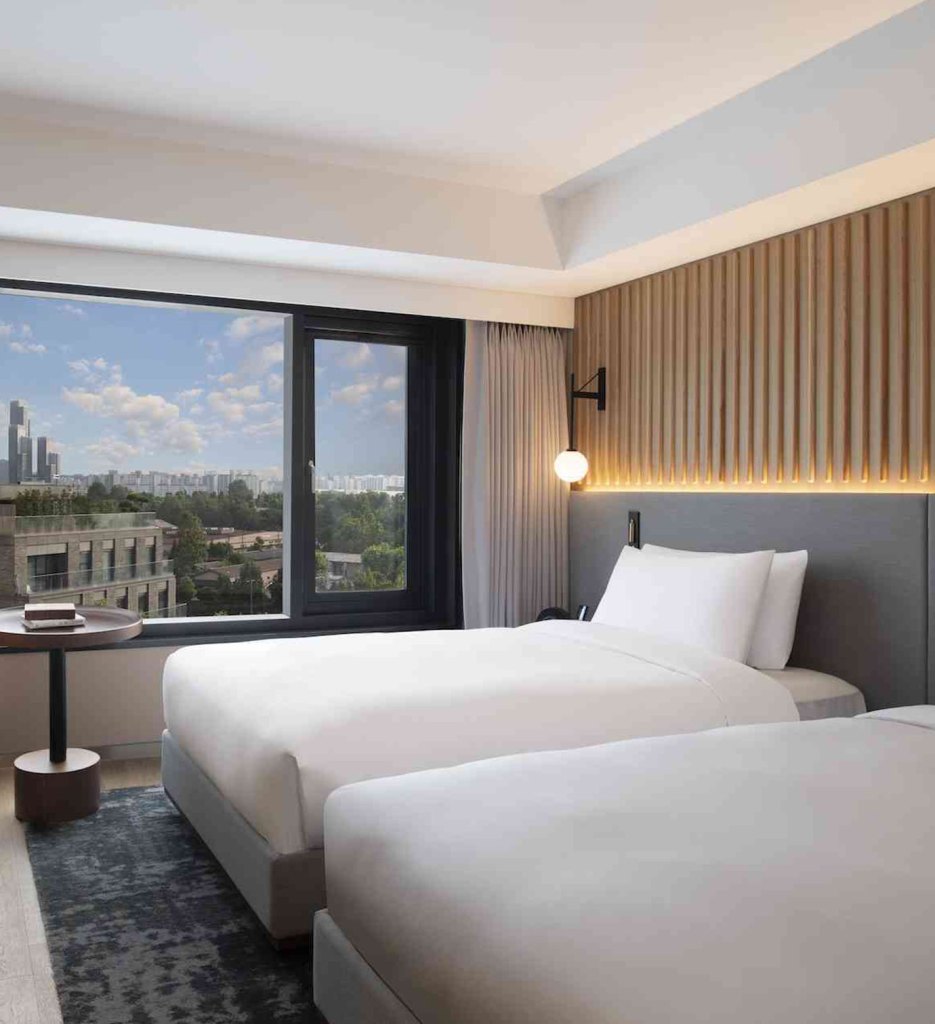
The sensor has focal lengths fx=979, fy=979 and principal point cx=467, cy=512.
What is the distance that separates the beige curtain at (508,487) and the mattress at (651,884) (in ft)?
9.00

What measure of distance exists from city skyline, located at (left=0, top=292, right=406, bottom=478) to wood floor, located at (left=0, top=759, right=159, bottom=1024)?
1.89 m

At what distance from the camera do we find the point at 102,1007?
7.06 ft

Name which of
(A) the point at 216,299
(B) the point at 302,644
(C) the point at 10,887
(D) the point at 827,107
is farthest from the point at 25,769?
(D) the point at 827,107

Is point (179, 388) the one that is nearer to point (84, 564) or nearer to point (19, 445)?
point (19, 445)

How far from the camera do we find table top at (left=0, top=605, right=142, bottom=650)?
3385mm

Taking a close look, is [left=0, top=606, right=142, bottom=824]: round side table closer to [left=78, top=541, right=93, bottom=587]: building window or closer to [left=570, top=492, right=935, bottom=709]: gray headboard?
[left=78, top=541, right=93, bottom=587]: building window

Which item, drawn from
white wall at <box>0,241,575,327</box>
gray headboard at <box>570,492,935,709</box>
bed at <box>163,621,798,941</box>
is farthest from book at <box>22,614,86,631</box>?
gray headboard at <box>570,492,935,709</box>

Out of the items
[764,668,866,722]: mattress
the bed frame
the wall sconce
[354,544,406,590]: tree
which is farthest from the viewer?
[354,544,406,590]: tree

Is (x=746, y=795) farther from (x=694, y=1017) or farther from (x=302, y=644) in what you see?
(x=302, y=644)

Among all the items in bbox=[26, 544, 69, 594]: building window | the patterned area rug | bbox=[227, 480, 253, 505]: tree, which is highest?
bbox=[227, 480, 253, 505]: tree

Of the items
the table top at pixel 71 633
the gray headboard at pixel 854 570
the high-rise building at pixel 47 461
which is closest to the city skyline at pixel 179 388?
the high-rise building at pixel 47 461

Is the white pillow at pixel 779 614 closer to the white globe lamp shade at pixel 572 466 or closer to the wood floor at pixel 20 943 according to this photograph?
the white globe lamp shade at pixel 572 466

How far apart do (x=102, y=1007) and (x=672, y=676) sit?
70.0 inches

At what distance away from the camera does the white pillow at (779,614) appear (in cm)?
340
